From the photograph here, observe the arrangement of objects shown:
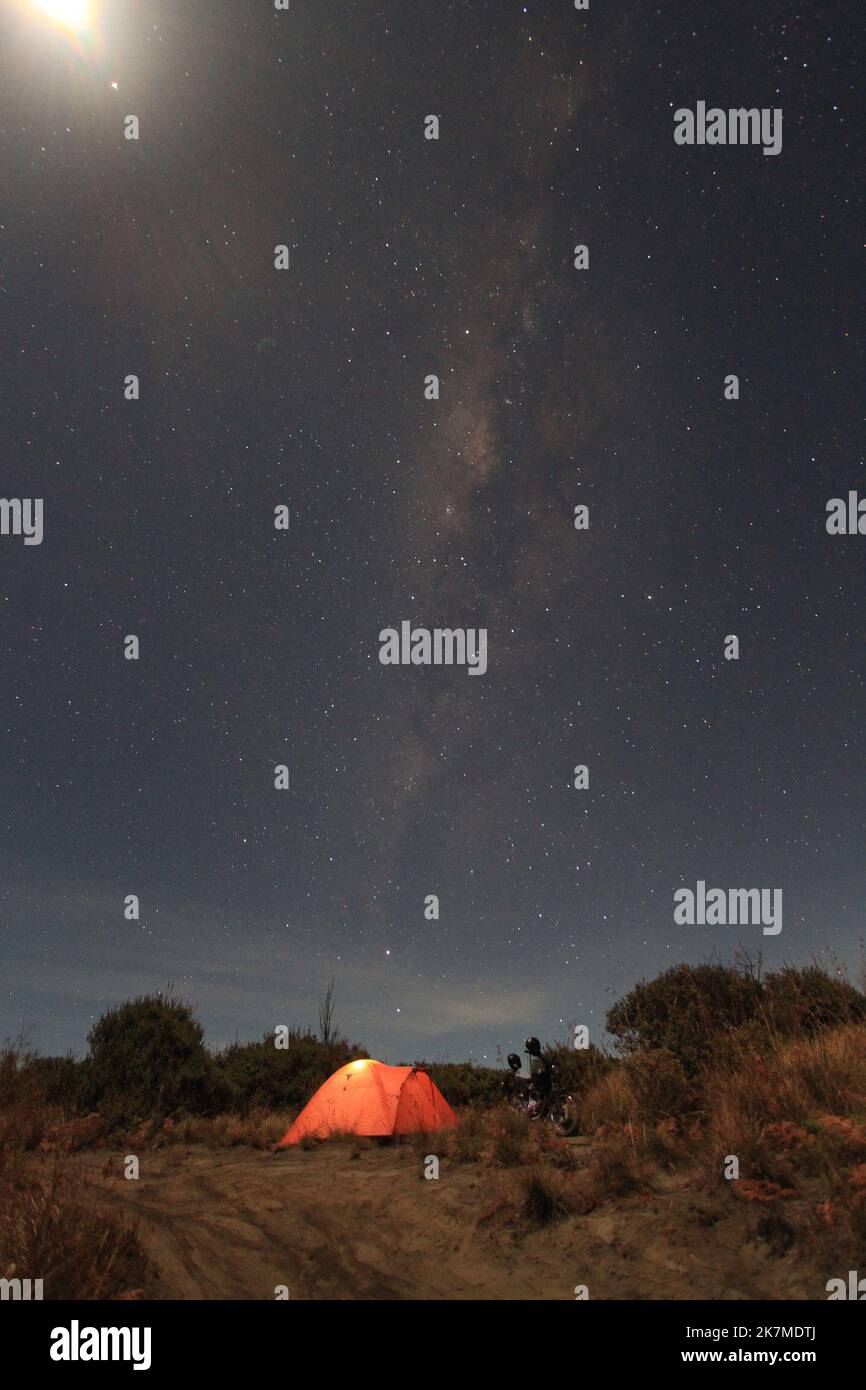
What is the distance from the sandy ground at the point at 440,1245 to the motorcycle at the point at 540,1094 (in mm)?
1820

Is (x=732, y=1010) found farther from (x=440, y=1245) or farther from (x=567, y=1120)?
(x=440, y=1245)

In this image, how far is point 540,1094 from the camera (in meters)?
12.0

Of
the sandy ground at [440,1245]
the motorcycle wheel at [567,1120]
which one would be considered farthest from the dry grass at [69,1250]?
the motorcycle wheel at [567,1120]

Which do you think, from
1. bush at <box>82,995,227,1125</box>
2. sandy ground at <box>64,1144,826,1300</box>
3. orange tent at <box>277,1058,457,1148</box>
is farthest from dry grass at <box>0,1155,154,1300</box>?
bush at <box>82,995,227,1125</box>

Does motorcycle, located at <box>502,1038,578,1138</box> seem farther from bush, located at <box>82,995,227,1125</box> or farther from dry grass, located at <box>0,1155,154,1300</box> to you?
bush, located at <box>82,995,227,1125</box>

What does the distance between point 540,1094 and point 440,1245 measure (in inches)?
192

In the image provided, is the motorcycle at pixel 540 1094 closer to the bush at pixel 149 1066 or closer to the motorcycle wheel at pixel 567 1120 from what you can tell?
the motorcycle wheel at pixel 567 1120

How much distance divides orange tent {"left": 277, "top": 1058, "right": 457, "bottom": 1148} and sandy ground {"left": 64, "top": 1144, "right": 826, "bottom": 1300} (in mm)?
4237

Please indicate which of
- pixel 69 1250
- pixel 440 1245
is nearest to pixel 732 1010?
pixel 440 1245

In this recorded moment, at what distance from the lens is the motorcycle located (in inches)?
432
